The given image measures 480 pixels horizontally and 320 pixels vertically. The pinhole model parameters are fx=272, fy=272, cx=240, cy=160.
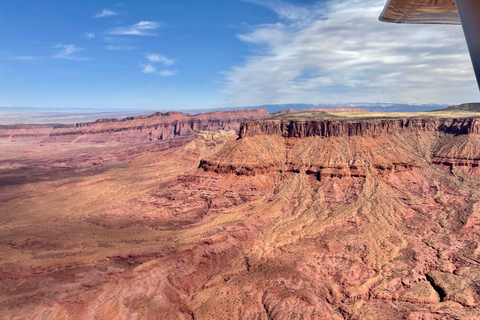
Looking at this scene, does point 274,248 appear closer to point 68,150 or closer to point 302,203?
point 302,203

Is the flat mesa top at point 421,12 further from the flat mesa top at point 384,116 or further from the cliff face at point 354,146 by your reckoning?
the flat mesa top at point 384,116

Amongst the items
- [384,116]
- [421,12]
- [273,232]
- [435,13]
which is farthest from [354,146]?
[421,12]

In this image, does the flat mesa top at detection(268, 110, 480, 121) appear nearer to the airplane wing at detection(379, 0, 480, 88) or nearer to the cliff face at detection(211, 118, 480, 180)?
the cliff face at detection(211, 118, 480, 180)

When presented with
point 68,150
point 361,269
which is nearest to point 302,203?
point 361,269

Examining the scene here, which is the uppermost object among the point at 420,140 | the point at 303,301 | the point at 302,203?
→ the point at 420,140

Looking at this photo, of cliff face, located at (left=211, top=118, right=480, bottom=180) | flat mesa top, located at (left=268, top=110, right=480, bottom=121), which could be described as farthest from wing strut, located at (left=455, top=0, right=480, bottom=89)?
flat mesa top, located at (left=268, top=110, right=480, bottom=121)

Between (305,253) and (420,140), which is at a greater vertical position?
(420,140)
